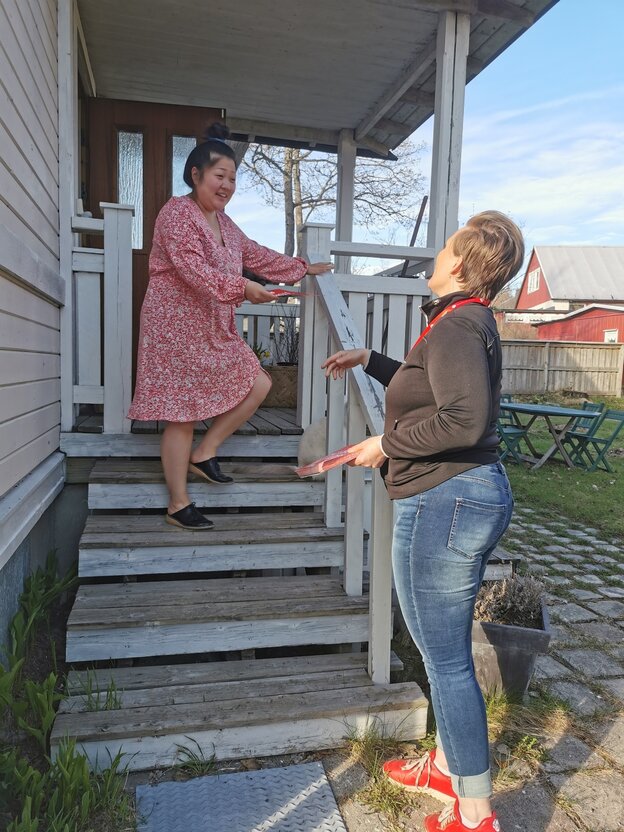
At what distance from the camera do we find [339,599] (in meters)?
2.44

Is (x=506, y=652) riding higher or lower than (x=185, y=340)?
lower

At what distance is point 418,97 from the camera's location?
4531 millimetres

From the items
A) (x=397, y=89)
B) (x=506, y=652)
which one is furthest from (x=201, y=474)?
(x=397, y=89)

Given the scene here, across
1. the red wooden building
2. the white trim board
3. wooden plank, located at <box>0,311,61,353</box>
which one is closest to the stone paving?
the white trim board

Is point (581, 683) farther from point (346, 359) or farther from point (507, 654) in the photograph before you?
point (346, 359)

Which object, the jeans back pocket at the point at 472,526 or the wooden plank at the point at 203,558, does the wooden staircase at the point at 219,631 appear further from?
the jeans back pocket at the point at 472,526

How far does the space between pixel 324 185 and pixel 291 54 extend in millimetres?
11242

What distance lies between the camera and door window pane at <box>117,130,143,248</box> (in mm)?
4609

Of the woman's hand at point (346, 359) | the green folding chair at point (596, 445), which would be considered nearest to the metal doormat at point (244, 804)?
the woman's hand at point (346, 359)

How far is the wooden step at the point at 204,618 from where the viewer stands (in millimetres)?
2184

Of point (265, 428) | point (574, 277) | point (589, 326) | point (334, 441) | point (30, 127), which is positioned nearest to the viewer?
point (30, 127)

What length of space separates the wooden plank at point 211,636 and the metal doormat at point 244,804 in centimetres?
47

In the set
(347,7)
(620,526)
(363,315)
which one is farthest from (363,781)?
(620,526)

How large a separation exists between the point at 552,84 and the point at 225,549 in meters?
14.0
